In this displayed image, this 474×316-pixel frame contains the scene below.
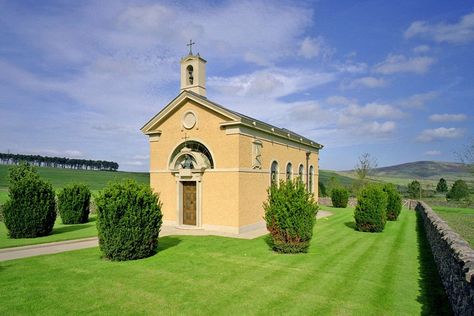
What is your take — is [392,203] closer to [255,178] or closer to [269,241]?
[255,178]

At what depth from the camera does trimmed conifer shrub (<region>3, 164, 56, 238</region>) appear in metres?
15.9

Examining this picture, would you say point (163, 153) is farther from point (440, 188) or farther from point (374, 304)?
point (440, 188)

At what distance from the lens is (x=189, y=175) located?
1886cm

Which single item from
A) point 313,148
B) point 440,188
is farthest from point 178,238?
point 440,188

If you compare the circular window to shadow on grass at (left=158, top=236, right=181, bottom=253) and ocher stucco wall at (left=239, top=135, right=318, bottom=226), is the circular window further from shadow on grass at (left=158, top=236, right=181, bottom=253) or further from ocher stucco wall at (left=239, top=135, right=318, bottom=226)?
shadow on grass at (left=158, top=236, right=181, bottom=253)

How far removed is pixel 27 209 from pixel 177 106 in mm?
9876

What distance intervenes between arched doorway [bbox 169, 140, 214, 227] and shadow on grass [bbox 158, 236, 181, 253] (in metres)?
3.02

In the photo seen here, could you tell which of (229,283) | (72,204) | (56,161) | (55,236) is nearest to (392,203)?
(229,283)

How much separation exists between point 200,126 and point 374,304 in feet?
44.7

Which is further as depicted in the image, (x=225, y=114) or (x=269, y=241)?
(x=225, y=114)

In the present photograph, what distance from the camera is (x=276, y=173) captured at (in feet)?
72.8

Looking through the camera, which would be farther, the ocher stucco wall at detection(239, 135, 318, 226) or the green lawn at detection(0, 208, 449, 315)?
the ocher stucco wall at detection(239, 135, 318, 226)

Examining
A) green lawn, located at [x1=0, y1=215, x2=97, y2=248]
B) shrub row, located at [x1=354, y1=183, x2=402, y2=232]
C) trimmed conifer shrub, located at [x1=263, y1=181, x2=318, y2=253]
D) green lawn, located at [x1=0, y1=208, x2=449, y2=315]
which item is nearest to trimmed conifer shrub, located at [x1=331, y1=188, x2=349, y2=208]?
shrub row, located at [x1=354, y1=183, x2=402, y2=232]

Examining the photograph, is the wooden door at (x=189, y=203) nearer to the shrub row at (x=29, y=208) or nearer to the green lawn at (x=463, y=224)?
the shrub row at (x=29, y=208)
